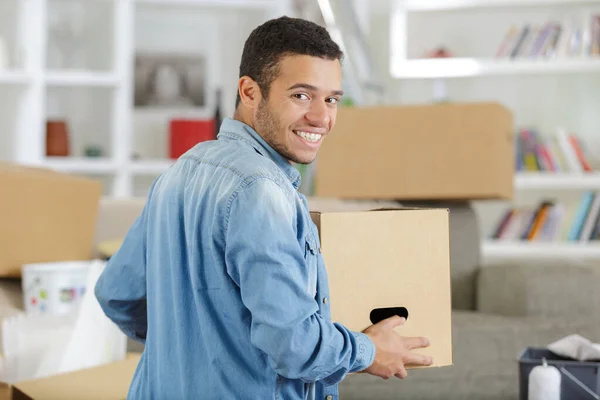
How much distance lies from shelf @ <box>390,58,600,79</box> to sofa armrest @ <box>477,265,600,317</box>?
85.7 inches

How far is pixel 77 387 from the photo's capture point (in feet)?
5.43

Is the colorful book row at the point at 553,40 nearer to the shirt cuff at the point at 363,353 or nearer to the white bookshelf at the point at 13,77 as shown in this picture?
the white bookshelf at the point at 13,77

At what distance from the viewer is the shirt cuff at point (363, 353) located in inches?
43.3

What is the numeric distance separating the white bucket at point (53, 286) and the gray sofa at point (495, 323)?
0.38 feet

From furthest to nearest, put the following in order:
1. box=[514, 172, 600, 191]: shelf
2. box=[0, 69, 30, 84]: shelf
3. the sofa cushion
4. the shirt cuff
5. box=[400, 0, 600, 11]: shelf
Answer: box=[400, 0, 600, 11]: shelf
box=[514, 172, 600, 191]: shelf
box=[0, 69, 30, 84]: shelf
the sofa cushion
the shirt cuff

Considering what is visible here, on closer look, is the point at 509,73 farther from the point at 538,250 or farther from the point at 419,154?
the point at 419,154

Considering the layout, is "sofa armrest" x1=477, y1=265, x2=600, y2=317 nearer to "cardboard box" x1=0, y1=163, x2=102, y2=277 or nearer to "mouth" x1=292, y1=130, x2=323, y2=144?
"cardboard box" x1=0, y1=163, x2=102, y2=277

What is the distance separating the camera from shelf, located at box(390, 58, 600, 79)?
175 inches

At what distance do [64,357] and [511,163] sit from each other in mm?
1552

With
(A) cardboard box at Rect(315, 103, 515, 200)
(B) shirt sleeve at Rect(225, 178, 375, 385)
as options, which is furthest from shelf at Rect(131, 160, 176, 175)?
(B) shirt sleeve at Rect(225, 178, 375, 385)

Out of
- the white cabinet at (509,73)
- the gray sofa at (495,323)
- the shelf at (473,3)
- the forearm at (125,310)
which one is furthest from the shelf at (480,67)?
the forearm at (125,310)

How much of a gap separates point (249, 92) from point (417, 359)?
0.45 meters

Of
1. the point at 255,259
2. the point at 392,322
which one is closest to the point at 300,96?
the point at 255,259

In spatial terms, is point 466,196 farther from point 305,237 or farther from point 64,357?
point 305,237
